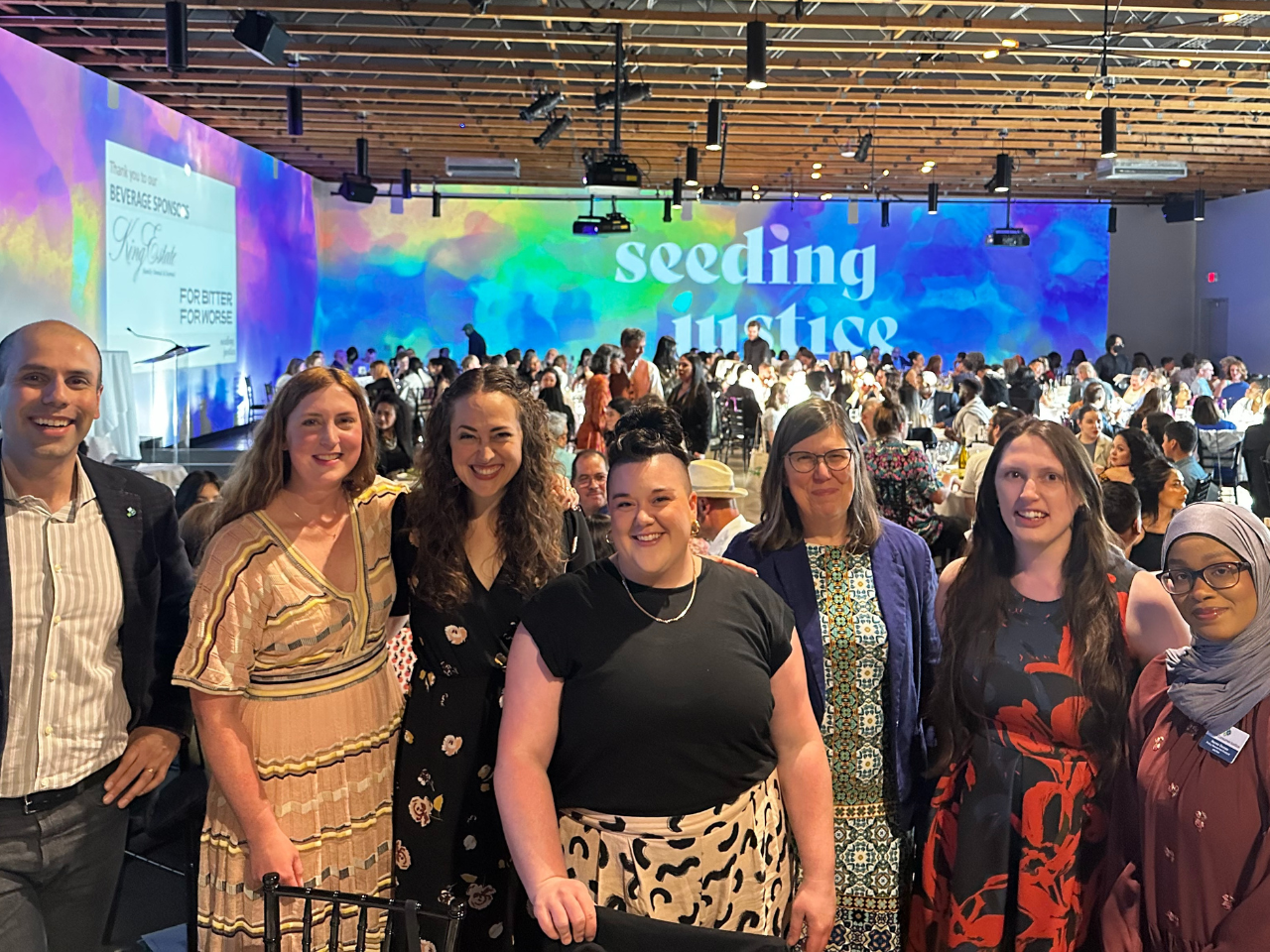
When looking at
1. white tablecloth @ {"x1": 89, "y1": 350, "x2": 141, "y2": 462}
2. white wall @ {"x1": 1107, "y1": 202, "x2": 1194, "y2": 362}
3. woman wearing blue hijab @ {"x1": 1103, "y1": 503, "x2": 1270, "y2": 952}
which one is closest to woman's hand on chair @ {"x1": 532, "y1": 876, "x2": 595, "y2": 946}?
woman wearing blue hijab @ {"x1": 1103, "y1": 503, "x2": 1270, "y2": 952}

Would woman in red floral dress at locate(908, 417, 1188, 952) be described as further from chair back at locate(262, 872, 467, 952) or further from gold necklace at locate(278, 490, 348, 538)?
gold necklace at locate(278, 490, 348, 538)

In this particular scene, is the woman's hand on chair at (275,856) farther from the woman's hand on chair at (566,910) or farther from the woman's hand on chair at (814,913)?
→ the woman's hand on chair at (814,913)

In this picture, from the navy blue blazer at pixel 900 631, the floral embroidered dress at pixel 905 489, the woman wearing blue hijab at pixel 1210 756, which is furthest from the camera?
the floral embroidered dress at pixel 905 489

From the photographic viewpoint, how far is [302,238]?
747 inches

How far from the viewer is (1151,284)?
2223 cm

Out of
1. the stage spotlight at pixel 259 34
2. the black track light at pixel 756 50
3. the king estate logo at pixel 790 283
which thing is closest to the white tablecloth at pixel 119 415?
the stage spotlight at pixel 259 34

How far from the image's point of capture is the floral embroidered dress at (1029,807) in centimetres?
212

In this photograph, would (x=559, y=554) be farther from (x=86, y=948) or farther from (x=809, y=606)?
(x=86, y=948)

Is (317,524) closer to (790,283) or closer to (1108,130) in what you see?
(1108,130)

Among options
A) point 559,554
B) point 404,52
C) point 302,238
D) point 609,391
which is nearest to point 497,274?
point 302,238

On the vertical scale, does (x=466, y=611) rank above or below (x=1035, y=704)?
above

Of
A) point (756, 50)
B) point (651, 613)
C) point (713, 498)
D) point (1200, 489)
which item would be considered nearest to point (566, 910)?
point (651, 613)

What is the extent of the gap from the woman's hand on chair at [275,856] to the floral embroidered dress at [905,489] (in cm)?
320

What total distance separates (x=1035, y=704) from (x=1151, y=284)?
895 inches
